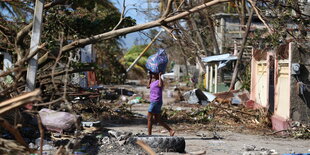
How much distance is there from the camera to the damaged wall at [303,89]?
1125 centimetres

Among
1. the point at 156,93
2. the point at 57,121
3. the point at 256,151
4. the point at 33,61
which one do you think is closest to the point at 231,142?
the point at 256,151

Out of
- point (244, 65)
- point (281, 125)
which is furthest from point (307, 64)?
point (244, 65)

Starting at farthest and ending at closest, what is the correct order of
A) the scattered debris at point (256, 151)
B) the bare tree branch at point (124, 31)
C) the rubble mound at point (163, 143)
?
1. the bare tree branch at point (124, 31)
2. the scattered debris at point (256, 151)
3. the rubble mound at point (163, 143)

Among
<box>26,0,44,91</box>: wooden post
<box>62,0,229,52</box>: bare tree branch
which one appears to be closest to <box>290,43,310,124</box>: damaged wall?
<box>62,0,229,52</box>: bare tree branch

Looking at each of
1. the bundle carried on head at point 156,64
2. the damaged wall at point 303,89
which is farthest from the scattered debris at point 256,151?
the damaged wall at point 303,89

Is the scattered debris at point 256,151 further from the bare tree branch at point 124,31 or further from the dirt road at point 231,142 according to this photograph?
the bare tree branch at point 124,31

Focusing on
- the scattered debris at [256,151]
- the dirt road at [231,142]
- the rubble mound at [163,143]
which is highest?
the rubble mound at [163,143]

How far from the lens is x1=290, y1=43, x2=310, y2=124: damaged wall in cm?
1125

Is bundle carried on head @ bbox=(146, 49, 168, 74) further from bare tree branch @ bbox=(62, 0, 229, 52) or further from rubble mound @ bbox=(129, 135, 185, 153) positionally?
rubble mound @ bbox=(129, 135, 185, 153)

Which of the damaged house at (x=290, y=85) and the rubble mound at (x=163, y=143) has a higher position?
the damaged house at (x=290, y=85)

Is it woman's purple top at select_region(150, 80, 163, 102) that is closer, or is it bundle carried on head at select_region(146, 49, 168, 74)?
woman's purple top at select_region(150, 80, 163, 102)

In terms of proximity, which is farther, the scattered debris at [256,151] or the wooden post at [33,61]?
the wooden post at [33,61]

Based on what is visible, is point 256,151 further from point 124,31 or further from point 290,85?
point 124,31

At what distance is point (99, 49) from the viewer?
37781 mm
